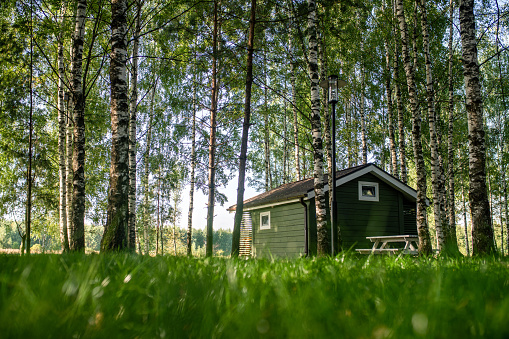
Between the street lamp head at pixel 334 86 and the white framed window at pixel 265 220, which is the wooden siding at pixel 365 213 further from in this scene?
the street lamp head at pixel 334 86

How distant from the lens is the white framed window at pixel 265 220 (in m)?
17.5

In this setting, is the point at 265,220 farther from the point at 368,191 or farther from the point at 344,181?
the point at 368,191

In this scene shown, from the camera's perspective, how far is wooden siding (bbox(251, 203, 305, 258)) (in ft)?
50.6

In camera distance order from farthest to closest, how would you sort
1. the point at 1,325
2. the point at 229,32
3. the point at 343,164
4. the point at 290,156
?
the point at 290,156 → the point at 343,164 → the point at 229,32 → the point at 1,325

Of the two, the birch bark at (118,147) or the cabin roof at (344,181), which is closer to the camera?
the birch bark at (118,147)

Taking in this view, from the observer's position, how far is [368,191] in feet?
54.1

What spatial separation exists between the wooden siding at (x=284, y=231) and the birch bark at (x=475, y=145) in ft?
29.6

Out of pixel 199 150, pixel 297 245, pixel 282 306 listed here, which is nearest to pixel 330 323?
pixel 282 306

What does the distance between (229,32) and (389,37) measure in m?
8.63

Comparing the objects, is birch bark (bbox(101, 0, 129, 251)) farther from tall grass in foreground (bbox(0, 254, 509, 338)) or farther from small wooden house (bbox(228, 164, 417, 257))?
small wooden house (bbox(228, 164, 417, 257))

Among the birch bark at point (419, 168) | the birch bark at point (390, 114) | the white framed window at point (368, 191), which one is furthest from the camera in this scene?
the birch bark at point (390, 114)

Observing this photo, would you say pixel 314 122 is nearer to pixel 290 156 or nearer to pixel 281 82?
pixel 281 82

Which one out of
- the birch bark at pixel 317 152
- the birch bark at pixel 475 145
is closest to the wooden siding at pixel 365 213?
the birch bark at pixel 317 152

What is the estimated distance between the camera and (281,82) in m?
25.0
